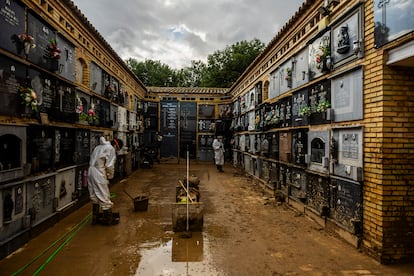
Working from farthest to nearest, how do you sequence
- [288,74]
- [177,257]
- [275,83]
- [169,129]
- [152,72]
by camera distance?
[152,72] < [169,129] < [275,83] < [288,74] < [177,257]

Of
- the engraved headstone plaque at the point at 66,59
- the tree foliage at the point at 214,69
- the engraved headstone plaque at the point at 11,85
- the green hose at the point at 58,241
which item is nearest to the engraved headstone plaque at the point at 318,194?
the green hose at the point at 58,241

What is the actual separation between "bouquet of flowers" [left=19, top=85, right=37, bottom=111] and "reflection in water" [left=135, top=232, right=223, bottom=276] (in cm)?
314

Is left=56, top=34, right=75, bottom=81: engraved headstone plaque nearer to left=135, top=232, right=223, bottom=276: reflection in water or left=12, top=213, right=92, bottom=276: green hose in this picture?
left=12, top=213, right=92, bottom=276: green hose

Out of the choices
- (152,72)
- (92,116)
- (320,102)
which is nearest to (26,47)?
(92,116)

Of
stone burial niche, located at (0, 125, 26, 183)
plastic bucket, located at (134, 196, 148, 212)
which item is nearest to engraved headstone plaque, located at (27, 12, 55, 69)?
stone burial niche, located at (0, 125, 26, 183)

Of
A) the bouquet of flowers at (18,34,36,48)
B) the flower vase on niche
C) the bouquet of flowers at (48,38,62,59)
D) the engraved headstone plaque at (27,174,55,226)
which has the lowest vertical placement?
the engraved headstone plaque at (27,174,55,226)

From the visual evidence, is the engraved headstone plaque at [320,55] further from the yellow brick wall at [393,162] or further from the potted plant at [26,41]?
the potted plant at [26,41]

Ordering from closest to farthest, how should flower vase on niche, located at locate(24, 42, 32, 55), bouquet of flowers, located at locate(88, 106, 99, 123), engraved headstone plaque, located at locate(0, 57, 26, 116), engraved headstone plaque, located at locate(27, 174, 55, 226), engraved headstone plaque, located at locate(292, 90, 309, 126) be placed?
engraved headstone plaque, located at locate(0, 57, 26, 116) → flower vase on niche, located at locate(24, 42, 32, 55) → engraved headstone plaque, located at locate(27, 174, 55, 226) → engraved headstone plaque, located at locate(292, 90, 309, 126) → bouquet of flowers, located at locate(88, 106, 99, 123)

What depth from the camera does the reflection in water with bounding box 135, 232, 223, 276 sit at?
4164mm

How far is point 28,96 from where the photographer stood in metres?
5.10

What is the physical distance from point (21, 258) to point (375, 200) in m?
5.43

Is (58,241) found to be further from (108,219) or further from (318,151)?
(318,151)

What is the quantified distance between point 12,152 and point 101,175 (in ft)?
6.23

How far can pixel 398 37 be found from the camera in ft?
13.2
